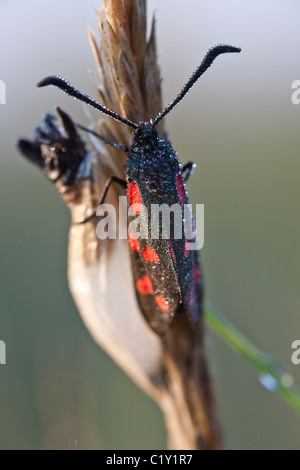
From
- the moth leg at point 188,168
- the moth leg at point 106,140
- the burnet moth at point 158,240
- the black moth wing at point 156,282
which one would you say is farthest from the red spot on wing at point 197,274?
the moth leg at point 106,140

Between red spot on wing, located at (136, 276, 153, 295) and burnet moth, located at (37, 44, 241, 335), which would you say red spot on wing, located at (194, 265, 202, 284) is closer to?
burnet moth, located at (37, 44, 241, 335)

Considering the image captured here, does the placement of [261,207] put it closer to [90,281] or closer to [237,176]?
[237,176]

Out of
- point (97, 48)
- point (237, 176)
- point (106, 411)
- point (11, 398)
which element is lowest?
point (106, 411)

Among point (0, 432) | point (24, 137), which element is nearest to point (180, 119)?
point (24, 137)

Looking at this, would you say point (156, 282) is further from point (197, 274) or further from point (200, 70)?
point (200, 70)

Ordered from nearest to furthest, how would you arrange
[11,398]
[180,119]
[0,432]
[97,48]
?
1. [97,48]
2. [0,432]
3. [11,398]
4. [180,119]

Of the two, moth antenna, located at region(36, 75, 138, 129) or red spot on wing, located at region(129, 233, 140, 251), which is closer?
moth antenna, located at region(36, 75, 138, 129)

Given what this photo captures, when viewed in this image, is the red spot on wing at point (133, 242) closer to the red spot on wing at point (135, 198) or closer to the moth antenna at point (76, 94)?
the red spot on wing at point (135, 198)

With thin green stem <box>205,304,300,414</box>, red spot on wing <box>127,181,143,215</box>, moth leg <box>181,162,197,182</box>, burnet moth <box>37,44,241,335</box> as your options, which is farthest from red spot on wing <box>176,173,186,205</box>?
thin green stem <box>205,304,300,414</box>

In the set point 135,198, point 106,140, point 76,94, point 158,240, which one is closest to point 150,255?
point 158,240
